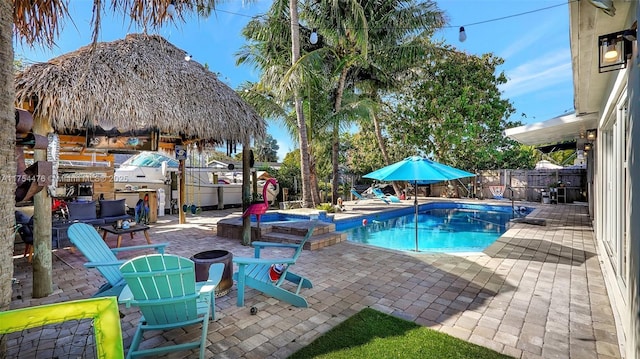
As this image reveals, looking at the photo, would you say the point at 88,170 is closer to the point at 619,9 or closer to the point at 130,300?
the point at 130,300

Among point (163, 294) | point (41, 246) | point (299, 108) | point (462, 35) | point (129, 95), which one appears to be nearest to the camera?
point (163, 294)

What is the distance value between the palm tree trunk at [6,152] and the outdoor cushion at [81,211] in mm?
6352

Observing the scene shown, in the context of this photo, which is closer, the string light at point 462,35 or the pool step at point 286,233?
the pool step at point 286,233

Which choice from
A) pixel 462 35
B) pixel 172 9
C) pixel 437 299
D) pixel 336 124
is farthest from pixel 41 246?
pixel 336 124

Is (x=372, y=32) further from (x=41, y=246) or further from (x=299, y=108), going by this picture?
(x=41, y=246)

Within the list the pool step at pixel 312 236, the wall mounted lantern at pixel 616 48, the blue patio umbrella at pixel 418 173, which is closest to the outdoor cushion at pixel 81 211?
the pool step at pixel 312 236

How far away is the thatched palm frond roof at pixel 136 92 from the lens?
15.9ft

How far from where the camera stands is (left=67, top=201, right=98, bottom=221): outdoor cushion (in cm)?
A: 702

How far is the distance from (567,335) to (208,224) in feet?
31.0

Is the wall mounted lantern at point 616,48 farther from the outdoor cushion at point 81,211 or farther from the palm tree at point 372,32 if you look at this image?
the outdoor cushion at point 81,211

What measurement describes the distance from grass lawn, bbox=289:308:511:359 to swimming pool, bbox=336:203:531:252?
4781 mm

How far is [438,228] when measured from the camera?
1166 centimetres

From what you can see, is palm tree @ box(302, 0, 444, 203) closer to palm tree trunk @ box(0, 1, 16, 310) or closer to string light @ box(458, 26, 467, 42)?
string light @ box(458, 26, 467, 42)

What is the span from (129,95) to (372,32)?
1126 cm
